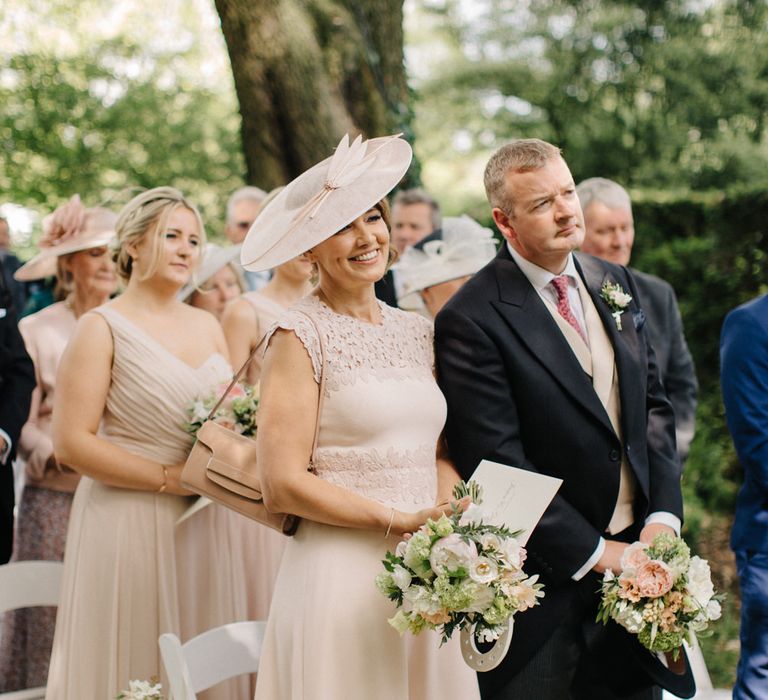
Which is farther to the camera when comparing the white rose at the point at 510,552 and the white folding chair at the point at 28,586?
the white folding chair at the point at 28,586

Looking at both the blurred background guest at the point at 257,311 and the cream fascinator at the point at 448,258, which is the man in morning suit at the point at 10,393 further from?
the cream fascinator at the point at 448,258

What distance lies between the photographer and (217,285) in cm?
632

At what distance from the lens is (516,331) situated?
3.36 meters

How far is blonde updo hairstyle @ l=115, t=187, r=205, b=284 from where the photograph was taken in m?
4.44

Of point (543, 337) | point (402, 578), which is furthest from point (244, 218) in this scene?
point (402, 578)

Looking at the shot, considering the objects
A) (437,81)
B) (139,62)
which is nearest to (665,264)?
(139,62)

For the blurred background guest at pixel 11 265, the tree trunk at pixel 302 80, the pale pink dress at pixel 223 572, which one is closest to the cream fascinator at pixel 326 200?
the pale pink dress at pixel 223 572

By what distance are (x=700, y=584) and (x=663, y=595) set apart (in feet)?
0.36

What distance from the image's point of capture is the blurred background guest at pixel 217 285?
228 inches

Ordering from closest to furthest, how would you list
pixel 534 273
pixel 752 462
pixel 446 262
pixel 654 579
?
pixel 654 579 → pixel 534 273 → pixel 752 462 → pixel 446 262

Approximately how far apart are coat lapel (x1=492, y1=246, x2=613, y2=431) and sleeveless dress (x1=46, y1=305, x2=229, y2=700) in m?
1.60

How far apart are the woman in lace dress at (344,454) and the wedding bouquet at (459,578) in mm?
184

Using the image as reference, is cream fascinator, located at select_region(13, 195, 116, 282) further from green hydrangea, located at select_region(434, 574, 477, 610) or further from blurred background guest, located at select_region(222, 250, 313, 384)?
green hydrangea, located at select_region(434, 574, 477, 610)

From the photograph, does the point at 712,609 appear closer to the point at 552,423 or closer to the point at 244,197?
the point at 552,423
